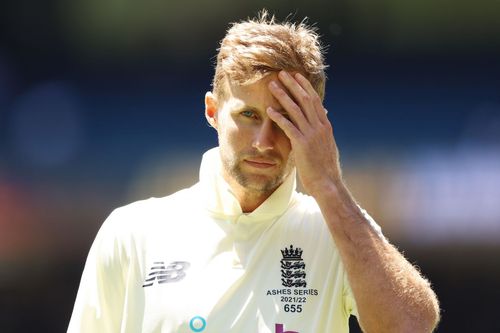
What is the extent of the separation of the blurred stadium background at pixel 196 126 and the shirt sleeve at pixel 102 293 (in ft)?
6.59

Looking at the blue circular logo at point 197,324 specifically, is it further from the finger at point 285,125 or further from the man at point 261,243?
the finger at point 285,125

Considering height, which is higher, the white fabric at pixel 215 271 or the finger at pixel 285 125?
the finger at pixel 285 125

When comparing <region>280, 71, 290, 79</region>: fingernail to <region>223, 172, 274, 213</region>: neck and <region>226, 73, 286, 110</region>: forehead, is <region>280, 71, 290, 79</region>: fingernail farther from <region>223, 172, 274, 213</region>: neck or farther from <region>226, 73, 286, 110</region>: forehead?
<region>223, 172, 274, 213</region>: neck

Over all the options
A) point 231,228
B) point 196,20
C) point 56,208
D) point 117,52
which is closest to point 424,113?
point 196,20

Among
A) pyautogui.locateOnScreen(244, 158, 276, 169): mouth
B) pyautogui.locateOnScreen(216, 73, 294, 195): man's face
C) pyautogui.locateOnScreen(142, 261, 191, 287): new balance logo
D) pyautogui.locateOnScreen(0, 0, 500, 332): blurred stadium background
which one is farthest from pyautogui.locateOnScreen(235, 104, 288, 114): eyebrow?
pyautogui.locateOnScreen(0, 0, 500, 332): blurred stadium background

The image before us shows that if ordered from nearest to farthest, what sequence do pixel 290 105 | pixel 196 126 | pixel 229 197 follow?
pixel 290 105
pixel 229 197
pixel 196 126

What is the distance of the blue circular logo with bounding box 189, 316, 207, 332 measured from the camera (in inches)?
64.0

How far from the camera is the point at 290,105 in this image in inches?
65.2

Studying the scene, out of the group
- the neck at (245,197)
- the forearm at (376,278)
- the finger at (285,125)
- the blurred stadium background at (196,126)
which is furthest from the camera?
the blurred stadium background at (196,126)

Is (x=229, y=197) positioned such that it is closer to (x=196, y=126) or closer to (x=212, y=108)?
(x=212, y=108)

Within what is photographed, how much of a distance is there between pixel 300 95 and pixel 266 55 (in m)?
0.11

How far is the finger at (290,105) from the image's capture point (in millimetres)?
1658

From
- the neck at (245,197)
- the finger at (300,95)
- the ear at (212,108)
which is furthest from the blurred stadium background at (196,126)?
the finger at (300,95)

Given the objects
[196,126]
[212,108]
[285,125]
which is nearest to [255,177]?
[285,125]
